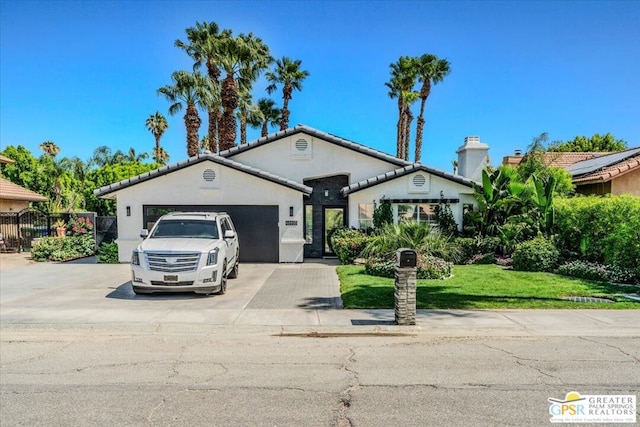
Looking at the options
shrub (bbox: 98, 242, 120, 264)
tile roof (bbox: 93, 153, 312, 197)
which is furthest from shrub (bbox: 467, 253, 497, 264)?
shrub (bbox: 98, 242, 120, 264)

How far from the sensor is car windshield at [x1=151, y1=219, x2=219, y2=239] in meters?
11.2

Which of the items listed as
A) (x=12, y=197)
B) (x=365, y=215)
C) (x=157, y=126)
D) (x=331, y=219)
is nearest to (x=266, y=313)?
(x=365, y=215)

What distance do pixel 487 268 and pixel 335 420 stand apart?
37.2 ft

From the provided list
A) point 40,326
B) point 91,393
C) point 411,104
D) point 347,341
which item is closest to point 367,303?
point 347,341

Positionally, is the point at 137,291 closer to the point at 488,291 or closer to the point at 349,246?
the point at 349,246

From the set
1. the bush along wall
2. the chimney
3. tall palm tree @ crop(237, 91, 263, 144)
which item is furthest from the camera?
tall palm tree @ crop(237, 91, 263, 144)

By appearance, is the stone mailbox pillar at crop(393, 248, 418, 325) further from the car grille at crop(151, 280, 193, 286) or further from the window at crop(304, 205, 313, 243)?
the window at crop(304, 205, 313, 243)

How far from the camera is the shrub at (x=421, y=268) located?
11894 millimetres

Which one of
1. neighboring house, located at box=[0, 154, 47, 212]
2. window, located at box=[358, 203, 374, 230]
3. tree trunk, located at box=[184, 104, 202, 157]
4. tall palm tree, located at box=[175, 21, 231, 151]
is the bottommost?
window, located at box=[358, 203, 374, 230]

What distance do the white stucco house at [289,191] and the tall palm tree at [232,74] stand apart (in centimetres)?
771

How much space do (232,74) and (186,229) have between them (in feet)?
54.1

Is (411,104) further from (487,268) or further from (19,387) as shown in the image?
(19,387)

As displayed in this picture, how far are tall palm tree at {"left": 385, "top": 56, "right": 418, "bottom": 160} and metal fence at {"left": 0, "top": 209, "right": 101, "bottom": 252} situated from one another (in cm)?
2555

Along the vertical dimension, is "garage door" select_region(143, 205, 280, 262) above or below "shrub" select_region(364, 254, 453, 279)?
above
